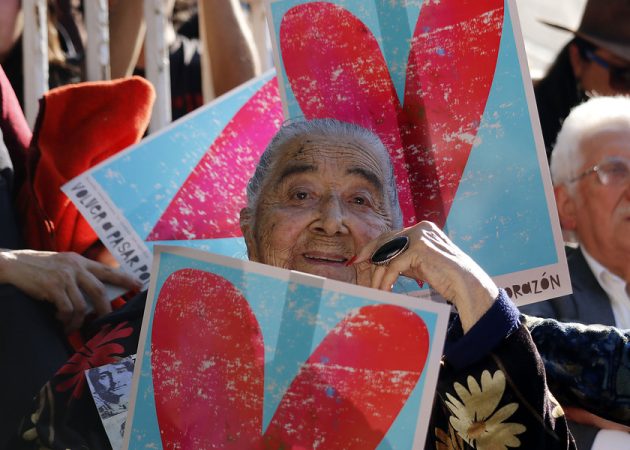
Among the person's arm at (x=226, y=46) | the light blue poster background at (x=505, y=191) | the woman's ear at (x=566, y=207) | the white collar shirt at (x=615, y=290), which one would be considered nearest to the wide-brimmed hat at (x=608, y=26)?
the woman's ear at (x=566, y=207)

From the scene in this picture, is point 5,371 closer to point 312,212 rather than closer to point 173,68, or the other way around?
point 312,212

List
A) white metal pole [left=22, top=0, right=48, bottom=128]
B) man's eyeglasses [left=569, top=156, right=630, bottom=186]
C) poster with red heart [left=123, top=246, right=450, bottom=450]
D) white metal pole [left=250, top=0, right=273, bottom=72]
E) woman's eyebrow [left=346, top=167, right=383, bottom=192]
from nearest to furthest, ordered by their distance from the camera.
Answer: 1. poster with red heart [left=123, top=246, right=450, bottom=450]
2. woman's eyebrow [left=346, top=167, right=383, bottom=192]
3. man's eyeglasses [left=569, top=156, right=630, bottom=186]
4. white metal pole [left=22, top=0, right=48, bottom=128]
5. white metal pole [left=250, top=0, right=273, bottom=72]

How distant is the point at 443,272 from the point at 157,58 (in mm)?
1955

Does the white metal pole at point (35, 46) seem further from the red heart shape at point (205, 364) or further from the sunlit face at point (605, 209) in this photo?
the sunlit face at point (605, 209)

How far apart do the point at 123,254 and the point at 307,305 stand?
1240 millimetres

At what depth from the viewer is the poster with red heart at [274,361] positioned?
1737 mm

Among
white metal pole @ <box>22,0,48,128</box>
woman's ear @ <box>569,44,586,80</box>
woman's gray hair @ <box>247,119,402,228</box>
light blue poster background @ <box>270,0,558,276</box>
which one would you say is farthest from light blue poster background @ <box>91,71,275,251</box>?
woman's ear @ <box>569,44,586,80</box>

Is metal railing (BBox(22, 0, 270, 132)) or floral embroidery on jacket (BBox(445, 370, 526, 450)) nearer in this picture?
floral embroidery on jacket (BBox(445, 370, 526, 450))

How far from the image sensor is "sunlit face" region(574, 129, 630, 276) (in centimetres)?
310

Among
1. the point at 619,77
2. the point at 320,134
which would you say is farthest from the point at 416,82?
the point at 619,77

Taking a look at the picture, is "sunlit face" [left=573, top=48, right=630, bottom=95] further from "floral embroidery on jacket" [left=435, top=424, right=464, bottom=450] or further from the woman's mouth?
"floral embroidery on jacket" [left=435, top=424, right=464, bottom=450]

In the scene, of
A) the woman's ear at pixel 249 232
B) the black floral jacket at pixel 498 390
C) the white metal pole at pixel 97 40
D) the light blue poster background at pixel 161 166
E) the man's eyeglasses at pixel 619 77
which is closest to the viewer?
the black floral jacket at pixel 498 390

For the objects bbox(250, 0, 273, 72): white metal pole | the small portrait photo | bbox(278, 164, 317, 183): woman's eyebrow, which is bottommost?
the small portrait photo

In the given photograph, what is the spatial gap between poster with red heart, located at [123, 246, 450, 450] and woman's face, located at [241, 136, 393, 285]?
18.7 inches
